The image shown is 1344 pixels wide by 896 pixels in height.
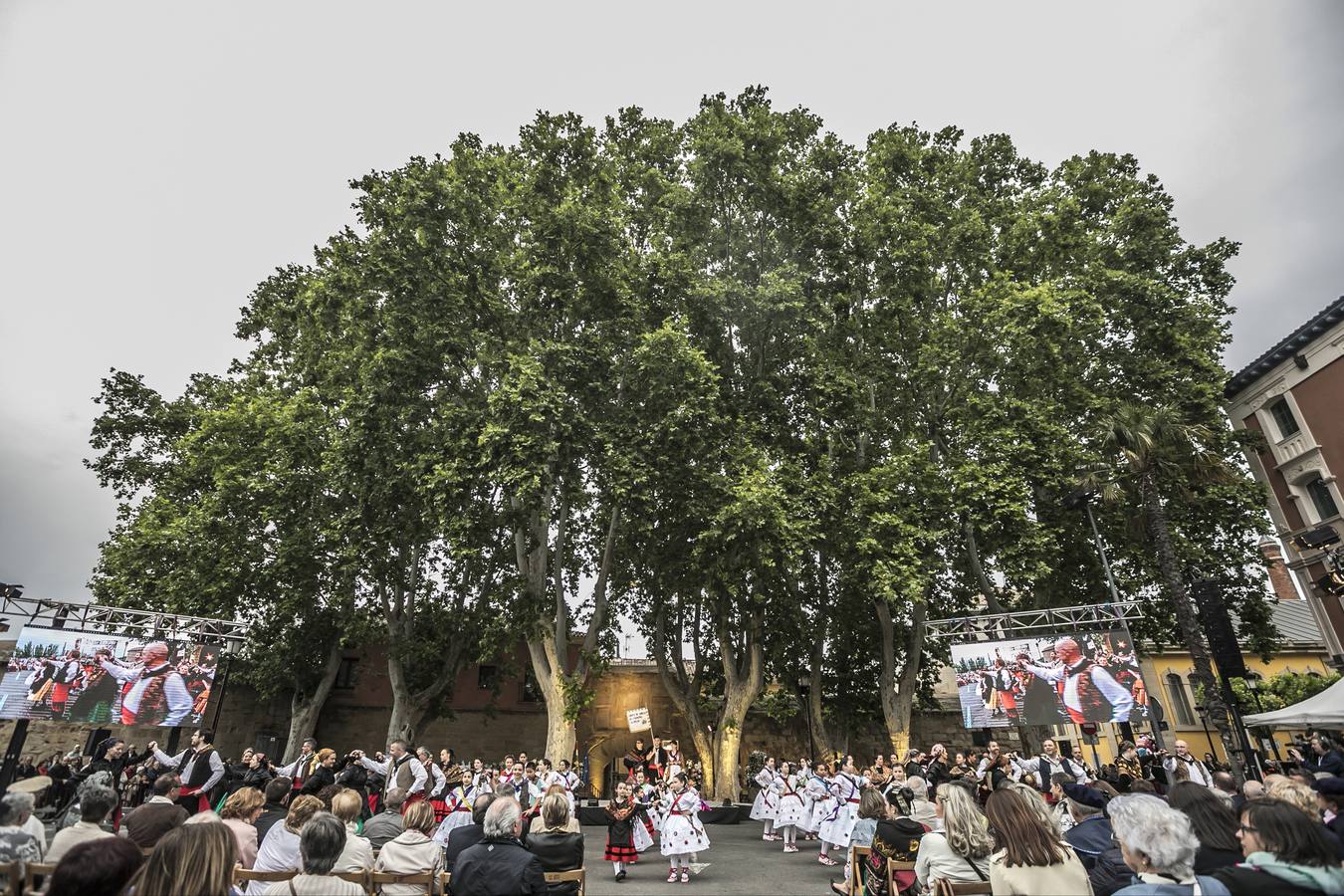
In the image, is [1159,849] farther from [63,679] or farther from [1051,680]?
[63,679]

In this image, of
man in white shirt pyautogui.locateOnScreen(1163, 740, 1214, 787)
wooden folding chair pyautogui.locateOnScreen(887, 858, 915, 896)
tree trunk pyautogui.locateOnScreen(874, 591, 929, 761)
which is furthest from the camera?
tree trunk pyautogui.locateOnScreen(874, 591, 929, 761)

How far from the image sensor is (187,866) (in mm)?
3031

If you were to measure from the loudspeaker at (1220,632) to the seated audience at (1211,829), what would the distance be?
1093cm

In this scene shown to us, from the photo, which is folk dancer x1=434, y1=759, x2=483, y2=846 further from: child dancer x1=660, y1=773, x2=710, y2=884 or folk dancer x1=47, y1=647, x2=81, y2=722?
folk dancer x1=47, y1=647, x2=81, y2=722

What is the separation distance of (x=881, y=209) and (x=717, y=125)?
5920 mm

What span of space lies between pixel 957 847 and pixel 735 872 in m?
7.03

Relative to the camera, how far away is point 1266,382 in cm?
2205

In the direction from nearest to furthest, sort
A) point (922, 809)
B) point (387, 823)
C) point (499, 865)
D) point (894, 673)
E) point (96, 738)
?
point (499, 865) → point (387, 823) → point (922, 809) → point (96, 738) → point (894, 673)

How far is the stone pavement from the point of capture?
9.62 meters

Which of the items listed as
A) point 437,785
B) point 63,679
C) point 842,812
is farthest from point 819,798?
point 63,679

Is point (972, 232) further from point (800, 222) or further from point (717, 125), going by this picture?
point (717, 125)

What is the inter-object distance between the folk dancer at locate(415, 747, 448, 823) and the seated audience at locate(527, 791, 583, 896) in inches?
206

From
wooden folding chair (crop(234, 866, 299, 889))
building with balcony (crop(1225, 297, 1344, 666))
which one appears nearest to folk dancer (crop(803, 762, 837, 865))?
wooden folding chair (crop(234, 866, 299, 889))

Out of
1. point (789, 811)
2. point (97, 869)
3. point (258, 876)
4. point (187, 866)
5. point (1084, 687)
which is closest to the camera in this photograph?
point (97, 869)
